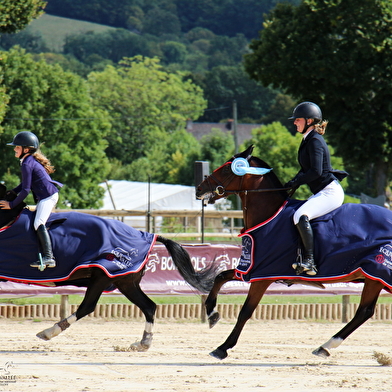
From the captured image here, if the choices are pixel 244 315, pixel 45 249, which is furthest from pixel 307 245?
pixel 45 249

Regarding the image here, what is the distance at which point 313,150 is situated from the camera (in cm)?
781

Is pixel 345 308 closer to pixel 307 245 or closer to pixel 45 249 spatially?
pixel 307 245

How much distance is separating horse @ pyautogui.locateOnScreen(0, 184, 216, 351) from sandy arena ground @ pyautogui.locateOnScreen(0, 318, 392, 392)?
0.61m

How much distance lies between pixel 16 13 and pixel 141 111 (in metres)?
58.1

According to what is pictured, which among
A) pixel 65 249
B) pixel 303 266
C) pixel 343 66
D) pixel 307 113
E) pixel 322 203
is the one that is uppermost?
pixel 343 66

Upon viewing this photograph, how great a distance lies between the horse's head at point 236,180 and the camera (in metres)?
8.05

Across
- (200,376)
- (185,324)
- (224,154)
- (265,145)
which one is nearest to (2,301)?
(185,324)

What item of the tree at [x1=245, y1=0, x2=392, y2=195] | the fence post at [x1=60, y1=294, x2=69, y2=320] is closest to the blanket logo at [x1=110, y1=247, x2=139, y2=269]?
the fence post at [x1=60, y1=294, x2=69, y2=320]

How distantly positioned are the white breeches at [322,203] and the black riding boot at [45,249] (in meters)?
2.87

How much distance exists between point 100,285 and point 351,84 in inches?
697

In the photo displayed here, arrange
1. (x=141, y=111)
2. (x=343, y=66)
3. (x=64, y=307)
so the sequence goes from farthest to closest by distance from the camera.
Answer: (x=141, y=111)
(x=343, y=66)
(x=64, y=307)

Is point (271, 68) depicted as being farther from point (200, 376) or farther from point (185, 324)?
point (200, 376)

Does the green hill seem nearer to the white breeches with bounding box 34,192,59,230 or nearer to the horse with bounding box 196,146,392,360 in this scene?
the white breeches with bounding box 34,192,59,230

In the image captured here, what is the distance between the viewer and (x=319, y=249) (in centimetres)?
768
